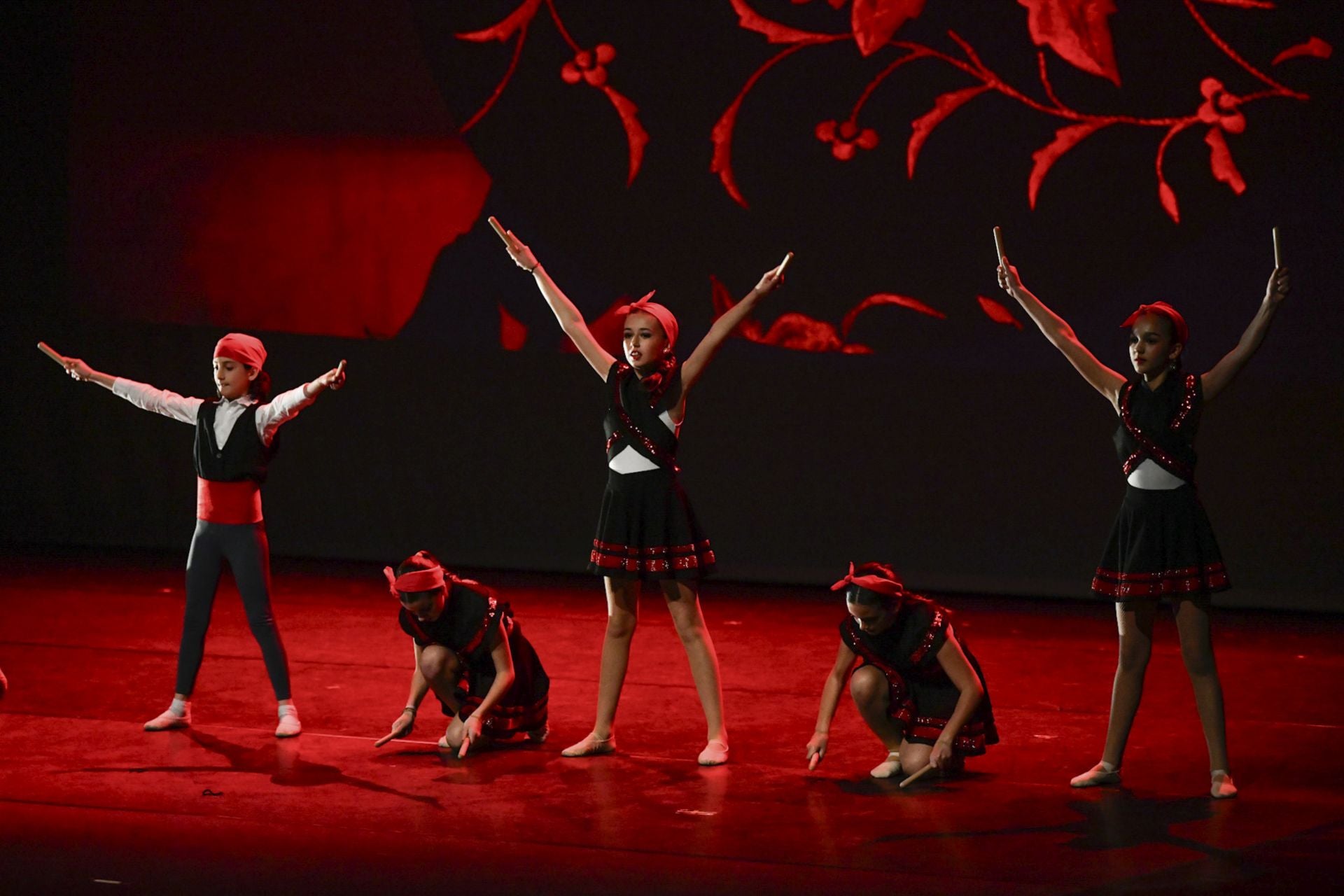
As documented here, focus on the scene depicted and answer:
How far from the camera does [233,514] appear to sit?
4.24m

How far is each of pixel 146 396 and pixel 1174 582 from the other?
105 inches

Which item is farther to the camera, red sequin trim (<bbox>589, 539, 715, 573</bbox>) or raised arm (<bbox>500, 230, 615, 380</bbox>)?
raised arm (<bbox>500, 230, 615, 380</bbox>)

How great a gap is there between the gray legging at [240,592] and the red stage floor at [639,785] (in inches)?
6.1

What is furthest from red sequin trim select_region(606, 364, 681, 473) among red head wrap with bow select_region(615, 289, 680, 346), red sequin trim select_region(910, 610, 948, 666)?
red sequin trim select_region(910, 610, 948, 666)

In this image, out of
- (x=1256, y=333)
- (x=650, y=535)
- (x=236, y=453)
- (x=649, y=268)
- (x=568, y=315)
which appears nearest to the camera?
(x=1256, y=333)

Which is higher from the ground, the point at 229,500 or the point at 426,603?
the point at 229,500

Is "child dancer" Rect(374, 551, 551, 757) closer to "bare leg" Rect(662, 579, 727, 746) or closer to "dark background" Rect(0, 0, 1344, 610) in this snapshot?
"bare leg" Rect(662, 579, 727, 746)

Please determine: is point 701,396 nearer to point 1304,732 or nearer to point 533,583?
point 533,583

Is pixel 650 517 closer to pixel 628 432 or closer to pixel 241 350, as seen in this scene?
pixel 628 432

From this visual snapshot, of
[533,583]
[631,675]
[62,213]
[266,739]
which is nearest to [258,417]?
[266,739]

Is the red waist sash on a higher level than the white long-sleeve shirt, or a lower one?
lower

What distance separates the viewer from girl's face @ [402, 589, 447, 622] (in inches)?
153

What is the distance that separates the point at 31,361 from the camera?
767cm

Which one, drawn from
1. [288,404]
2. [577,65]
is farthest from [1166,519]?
[577,65]
